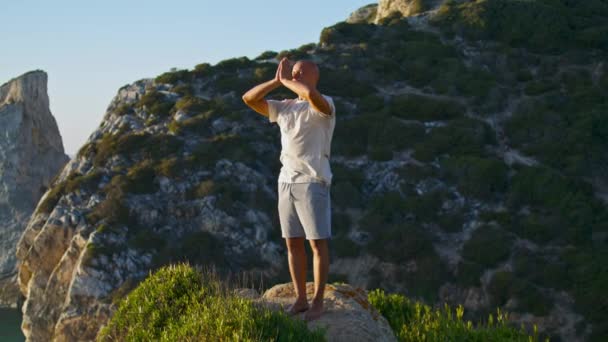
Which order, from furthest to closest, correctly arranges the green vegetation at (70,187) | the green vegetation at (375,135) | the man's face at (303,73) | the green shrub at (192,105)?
the green shrub at (192,105)
the green vegetation at (375,135)
the green vegetation at (70,187)
the man's face at (303,73)

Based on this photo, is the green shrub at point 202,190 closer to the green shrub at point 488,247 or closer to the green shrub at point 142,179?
the green shrub at point 142,179

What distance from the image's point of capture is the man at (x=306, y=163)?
312 inches

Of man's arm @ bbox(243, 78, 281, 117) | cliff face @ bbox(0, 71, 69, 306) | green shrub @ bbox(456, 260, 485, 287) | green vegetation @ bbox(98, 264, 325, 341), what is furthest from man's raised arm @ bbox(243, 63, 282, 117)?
cliff face @ bbox(0, 71, 69, 306)

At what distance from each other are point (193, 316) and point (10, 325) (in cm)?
2988

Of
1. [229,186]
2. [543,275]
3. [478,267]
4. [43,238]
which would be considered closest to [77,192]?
[43,238]

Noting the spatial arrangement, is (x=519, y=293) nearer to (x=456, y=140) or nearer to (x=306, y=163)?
(x=456, y=140)

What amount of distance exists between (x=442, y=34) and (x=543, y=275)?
77.2 feet

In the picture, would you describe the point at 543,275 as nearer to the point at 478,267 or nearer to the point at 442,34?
the point at 478,267

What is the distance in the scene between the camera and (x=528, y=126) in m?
34.4

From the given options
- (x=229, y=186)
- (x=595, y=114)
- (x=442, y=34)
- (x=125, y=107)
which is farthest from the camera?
(x=442, y=34)

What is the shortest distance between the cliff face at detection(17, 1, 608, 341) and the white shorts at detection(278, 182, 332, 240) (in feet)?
56.5

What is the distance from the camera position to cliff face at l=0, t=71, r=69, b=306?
47.8 m

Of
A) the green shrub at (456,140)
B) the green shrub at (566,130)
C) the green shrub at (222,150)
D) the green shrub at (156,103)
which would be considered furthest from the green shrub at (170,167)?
the green shrub at (566,130)

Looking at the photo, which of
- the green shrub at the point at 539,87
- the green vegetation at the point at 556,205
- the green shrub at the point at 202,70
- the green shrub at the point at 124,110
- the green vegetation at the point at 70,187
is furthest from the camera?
the green shrub at the point at 202,70
